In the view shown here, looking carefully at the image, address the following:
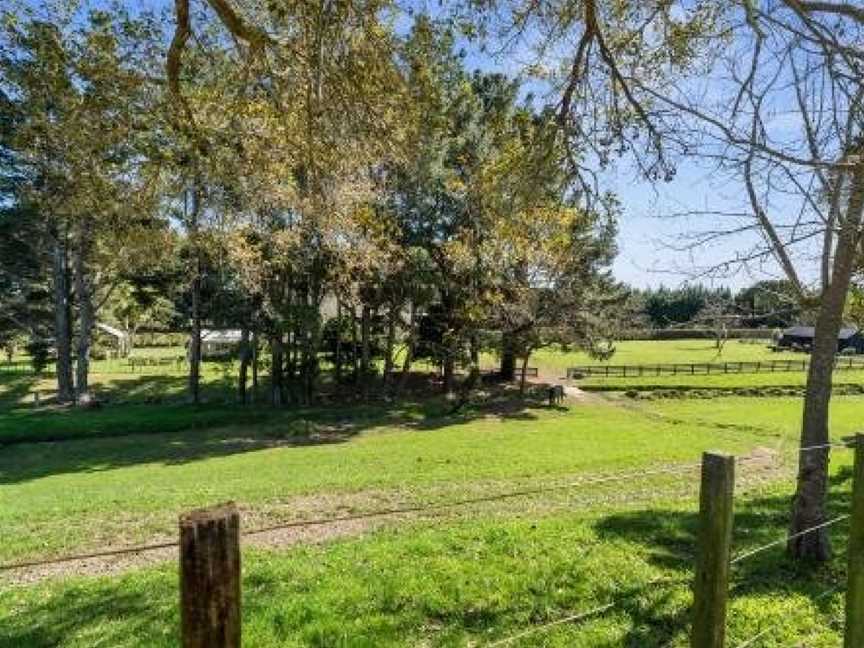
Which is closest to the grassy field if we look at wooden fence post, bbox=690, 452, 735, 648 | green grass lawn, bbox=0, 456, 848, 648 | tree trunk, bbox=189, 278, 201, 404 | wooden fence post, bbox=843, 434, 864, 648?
green grass lawn, bbox=0, 456, 848, 648

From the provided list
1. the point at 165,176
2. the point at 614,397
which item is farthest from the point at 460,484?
the point at 614,397

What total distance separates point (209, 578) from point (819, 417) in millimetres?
7057

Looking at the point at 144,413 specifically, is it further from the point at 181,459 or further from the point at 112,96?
the point at 112,96

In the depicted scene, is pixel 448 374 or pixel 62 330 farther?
pixel 448 374

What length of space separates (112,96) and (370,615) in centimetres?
671

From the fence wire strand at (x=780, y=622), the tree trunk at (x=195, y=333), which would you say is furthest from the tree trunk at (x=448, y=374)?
the fence wire strand at (x=780, y=622)

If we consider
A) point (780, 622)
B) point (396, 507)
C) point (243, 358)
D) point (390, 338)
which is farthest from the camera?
point (243, 358)

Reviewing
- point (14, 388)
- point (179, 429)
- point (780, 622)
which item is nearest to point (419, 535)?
point (780, 622)

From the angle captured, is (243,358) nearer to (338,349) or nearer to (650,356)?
(338,349)

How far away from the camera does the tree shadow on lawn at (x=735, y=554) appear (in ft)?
18.0

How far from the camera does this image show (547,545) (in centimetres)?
745

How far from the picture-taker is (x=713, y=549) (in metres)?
3.14

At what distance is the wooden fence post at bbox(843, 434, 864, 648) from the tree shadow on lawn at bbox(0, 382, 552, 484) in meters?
18.8

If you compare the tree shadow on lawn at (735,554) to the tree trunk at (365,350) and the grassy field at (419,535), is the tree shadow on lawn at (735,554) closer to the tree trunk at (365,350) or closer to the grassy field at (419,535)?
the grassy field at (419,535)
